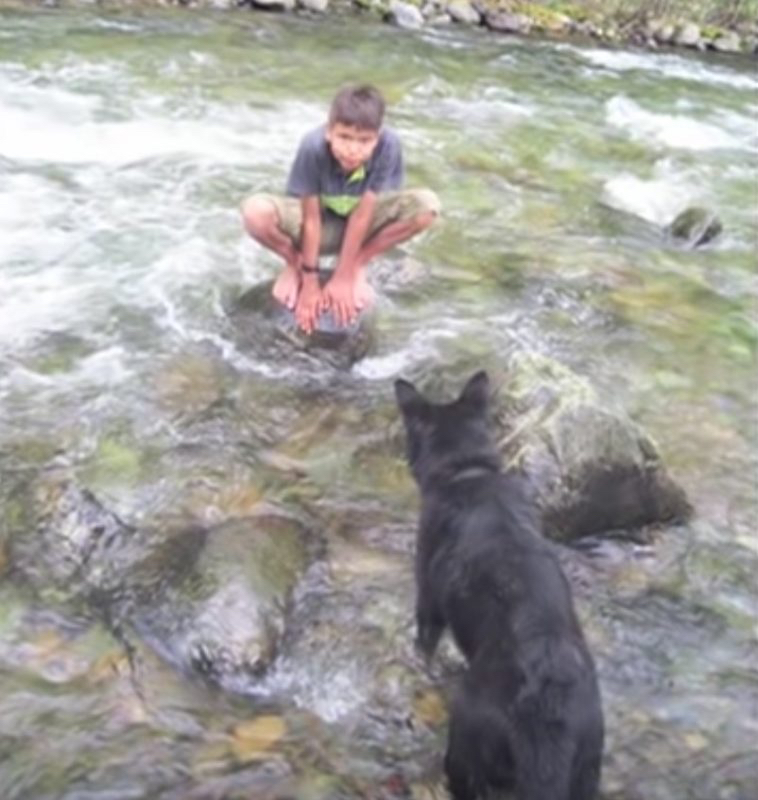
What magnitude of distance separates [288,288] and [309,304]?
20cm

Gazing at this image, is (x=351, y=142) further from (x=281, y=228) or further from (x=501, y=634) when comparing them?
(x=501, y=634)

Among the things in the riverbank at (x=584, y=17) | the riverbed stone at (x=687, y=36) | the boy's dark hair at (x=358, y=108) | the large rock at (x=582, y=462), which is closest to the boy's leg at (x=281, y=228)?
the boy's dark hair at (x=358, y=108)

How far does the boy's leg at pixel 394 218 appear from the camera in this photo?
5.63 metres

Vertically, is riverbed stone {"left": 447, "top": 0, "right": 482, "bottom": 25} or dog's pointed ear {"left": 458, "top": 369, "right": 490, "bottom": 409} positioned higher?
dog's pointed ear {"left": 458, "top": 369, "right": 490, "bottom": 409}

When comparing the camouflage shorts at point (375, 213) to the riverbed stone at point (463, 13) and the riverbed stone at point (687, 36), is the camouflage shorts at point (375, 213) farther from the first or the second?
the riverbed stone at point (687, 36)

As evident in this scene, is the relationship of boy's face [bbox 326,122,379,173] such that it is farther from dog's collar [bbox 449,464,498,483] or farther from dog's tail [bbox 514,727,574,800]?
dog's tail [bbox 514,727,574,800]

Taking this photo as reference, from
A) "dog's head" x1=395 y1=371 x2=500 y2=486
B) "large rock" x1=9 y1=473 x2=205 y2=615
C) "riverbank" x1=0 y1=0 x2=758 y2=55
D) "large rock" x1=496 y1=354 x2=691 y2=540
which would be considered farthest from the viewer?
"riverbank" x1=0 y1=0 x2=758 y2=55

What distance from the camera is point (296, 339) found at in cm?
561

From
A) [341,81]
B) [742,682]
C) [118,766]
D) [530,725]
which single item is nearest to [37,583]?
[118,766]

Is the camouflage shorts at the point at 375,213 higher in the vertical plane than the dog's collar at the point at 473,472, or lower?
lower

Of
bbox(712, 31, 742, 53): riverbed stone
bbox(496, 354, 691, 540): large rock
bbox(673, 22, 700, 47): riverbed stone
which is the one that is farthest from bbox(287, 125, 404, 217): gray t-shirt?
bbox(712, 31, 742, 53): riverbed stone

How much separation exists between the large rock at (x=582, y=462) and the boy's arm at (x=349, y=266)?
3.86 feet

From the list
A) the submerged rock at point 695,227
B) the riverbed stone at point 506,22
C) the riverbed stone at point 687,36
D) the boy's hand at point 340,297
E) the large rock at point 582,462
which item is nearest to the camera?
the large rock at point 582,462

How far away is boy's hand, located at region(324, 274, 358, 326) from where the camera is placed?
18.2 feet
